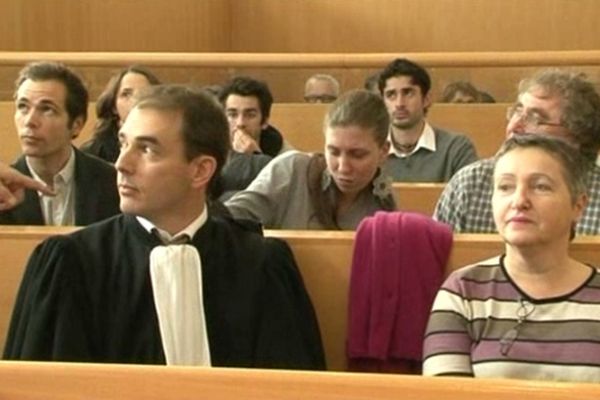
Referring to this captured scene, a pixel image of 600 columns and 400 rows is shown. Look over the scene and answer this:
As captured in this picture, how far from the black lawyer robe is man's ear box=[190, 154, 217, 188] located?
0.25 feet

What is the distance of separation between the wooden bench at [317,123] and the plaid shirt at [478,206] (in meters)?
1.83

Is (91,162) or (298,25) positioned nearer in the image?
(91,162)

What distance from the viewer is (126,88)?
11.3 feet

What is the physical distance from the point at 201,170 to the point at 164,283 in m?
0.20

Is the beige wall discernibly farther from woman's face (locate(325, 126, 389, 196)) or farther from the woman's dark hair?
woman's face (locate(325, 126, 389, 196))

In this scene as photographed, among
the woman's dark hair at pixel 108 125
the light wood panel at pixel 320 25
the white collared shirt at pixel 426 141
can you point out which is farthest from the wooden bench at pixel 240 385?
the light wood panel at pixel 320 25

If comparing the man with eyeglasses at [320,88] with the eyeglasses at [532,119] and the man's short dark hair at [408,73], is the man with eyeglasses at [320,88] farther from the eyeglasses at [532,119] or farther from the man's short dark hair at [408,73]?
the eyeglasses at [532,119]

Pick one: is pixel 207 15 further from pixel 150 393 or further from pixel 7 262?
pixel 150 393

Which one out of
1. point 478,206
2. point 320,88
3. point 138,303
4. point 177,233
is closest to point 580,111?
point 478,206

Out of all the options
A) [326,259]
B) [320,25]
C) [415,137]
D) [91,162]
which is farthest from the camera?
[320,25]

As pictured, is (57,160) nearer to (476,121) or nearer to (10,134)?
(10,134)

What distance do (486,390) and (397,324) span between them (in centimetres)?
71

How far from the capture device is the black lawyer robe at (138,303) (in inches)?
77.1

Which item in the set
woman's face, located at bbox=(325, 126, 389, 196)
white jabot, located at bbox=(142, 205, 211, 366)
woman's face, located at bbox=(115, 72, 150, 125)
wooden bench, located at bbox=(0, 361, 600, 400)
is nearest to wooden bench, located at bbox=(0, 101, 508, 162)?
woman's face, located at bbox=(115, 72, 150, 125)
